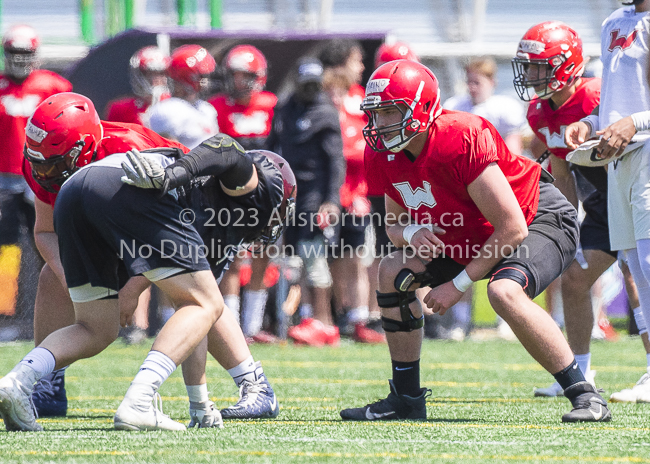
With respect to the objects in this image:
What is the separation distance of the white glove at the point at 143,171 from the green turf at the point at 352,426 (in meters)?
0.96

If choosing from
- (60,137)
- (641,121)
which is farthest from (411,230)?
(60,137)

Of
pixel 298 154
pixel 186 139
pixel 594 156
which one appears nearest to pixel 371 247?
pixel 298 154

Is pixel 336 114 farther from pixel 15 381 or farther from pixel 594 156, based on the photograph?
pixel 15 381

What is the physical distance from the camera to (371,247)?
405 inches

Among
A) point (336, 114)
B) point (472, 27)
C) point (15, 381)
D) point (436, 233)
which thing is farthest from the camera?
point (472, 27)

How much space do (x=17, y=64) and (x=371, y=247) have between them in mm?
3880

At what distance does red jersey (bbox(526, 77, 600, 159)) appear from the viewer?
18.4ft

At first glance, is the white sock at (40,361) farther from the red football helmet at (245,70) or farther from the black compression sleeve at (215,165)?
the red football helmet at (245,70)

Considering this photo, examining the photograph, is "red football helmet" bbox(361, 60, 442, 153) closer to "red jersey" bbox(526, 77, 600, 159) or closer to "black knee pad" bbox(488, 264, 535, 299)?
"black knee pad" bbox(488, 264, 535, 299)

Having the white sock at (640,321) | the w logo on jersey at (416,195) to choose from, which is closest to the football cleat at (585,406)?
the w logo on jersey at (416,195)

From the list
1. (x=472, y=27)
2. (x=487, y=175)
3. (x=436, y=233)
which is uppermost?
(x=472, y=27)

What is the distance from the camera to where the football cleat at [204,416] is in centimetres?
424

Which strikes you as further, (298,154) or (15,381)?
(298,154)

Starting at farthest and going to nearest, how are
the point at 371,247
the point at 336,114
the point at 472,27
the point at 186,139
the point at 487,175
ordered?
1. the point at 472,27
2. the point at 371,247
3. the point at 336,114
4. the point at 186,139
5. the point at 487,175
